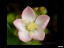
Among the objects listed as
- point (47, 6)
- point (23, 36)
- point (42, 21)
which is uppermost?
point (47, 6)

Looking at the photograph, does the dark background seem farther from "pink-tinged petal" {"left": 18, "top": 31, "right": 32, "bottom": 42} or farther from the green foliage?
"pink-tinged petal" {"left": 18, "top": 31, "right": 32, "bottom": 42}

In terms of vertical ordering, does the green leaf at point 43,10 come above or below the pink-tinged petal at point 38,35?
above

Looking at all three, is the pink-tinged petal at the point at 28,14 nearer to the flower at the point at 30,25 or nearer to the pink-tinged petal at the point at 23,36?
the flower at the point at 30,25

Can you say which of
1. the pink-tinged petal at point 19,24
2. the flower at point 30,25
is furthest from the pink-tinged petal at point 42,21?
the pink-tinged petal at point 19,24

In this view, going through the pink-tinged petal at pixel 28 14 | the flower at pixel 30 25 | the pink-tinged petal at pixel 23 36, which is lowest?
the pink-tinged petal at pixel 23 36

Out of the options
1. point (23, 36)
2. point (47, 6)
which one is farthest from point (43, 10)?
point (23, 36)

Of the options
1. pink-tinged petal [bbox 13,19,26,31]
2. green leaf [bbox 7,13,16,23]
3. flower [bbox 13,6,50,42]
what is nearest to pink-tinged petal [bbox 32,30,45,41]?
flower [bbox 13,6,50,42]

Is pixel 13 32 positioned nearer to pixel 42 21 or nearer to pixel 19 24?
pixel 19 24

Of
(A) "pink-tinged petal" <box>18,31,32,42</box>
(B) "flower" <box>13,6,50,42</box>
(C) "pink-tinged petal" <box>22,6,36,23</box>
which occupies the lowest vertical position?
(A) "pink-tinged petal" <box>18,31,32,42</box>
